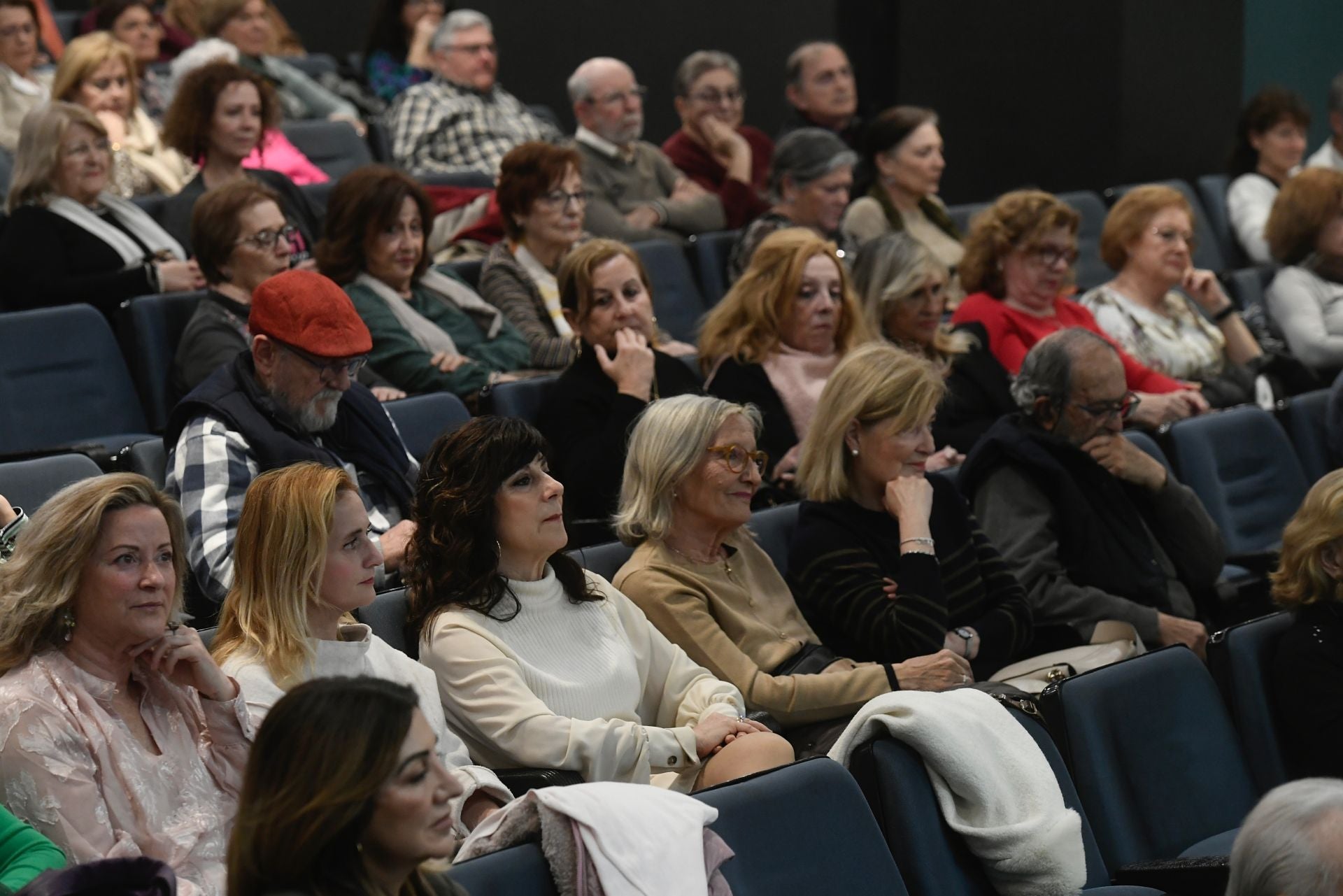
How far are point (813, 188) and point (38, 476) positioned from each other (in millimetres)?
2878

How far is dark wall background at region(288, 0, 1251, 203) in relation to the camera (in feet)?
23.4

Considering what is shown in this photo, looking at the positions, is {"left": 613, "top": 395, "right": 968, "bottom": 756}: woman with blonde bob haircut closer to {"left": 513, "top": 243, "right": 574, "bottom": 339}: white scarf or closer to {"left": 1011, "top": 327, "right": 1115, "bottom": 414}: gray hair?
{"left": 1011, "top": 327, "right": 1115, "bottom": 414}: gray hair

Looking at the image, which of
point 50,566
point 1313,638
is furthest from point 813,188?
point 50,566

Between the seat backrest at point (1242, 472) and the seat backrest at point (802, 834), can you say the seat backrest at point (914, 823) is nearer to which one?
the seat backrest at point (802, 834)

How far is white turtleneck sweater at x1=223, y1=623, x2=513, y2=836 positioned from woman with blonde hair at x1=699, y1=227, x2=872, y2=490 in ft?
A: 5.47

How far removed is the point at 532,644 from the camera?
275 centimetres

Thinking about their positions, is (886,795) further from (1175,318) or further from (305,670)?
(1175,318)

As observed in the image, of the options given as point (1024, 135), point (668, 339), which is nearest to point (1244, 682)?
point (668, 339)

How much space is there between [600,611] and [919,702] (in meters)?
0.64

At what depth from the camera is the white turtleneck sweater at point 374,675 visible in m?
2.38

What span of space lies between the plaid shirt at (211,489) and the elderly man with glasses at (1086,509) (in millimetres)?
1367

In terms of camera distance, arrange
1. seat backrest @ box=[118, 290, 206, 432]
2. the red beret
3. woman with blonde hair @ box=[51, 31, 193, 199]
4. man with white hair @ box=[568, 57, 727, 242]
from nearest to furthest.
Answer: the red beret < seat backrest @ box=[118, 290, 206, 432] < woman with blonde hair @ box=[51, 31, 193, 199] < man with white hair @ box=[568, 57, 727, 242]

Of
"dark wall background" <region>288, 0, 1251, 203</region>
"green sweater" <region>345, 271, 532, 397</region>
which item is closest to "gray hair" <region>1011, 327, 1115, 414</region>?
"green sweater" <region>345, 271, 532, 397</region>

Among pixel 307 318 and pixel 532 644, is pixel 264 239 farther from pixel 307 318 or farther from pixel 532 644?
pixel 532 644
